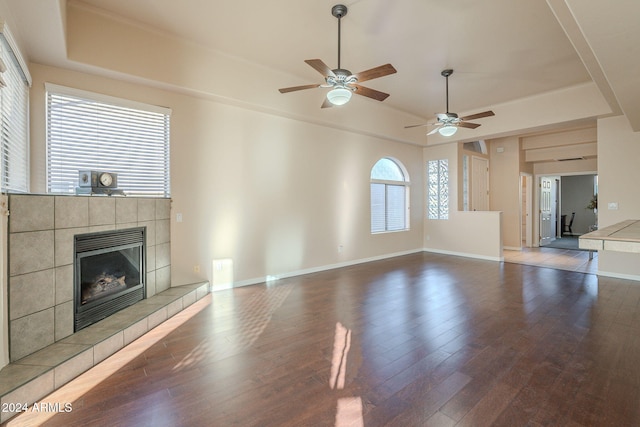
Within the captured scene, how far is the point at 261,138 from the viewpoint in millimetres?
4863

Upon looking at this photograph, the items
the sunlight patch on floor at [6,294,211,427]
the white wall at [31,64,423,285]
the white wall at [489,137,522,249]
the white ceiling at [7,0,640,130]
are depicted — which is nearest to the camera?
the sunlight patch on floor at [6,294,211,427]

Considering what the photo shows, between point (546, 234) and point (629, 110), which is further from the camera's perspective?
point (546, 234)

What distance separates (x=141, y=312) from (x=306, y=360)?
190cm

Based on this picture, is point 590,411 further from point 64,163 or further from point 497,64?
point 64,163

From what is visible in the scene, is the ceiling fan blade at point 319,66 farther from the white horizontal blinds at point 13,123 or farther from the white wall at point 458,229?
the white wall at point 458,229

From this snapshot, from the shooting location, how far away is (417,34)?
376 centimetres

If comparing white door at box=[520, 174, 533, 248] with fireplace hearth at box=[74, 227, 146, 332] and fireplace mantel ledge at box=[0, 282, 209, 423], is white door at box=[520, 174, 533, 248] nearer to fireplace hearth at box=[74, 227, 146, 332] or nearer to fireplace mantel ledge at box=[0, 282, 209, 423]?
fireplace mantel ledge at box=[0, 282, 209, 423]

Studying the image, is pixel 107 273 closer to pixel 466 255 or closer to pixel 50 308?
pixel 50 308

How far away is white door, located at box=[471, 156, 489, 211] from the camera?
26.5 feet

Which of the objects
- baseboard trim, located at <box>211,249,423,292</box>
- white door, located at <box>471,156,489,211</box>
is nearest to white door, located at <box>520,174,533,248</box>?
white door, located at <box>471,156,489,211</box>

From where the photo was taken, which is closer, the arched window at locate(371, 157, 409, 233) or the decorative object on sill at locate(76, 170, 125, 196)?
the decorative object on sill at locate(76, 170, 125, 196)

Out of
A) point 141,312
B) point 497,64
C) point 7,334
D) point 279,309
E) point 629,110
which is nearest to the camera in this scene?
point 7,334

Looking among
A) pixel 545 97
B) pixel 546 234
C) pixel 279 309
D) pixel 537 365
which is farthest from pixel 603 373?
pixel 546 234

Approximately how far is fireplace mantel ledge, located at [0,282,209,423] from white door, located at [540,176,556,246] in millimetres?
10212
